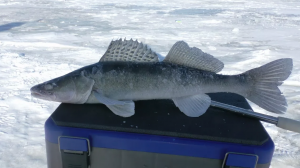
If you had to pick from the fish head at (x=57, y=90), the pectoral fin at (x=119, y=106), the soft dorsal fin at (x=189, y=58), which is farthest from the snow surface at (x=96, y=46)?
the soft dorsal fin at (x=189, y=58)

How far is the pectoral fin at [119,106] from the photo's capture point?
1.35m

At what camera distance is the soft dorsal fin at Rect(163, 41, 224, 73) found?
5.05ft

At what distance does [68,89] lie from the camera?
1.43 m

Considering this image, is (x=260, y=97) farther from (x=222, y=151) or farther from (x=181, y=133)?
(x=181, y=133)

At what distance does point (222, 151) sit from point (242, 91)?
44cm

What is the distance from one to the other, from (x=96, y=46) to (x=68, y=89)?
4.19m

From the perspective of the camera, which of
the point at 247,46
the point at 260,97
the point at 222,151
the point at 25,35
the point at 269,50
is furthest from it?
the point at 25,35

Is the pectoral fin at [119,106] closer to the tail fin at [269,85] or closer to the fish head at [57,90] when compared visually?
the fish head at [57,90]

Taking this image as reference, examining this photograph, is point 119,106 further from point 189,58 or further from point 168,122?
point 189,58

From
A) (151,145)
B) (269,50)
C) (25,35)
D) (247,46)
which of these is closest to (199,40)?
(247,46)

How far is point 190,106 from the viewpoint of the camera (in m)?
1.46

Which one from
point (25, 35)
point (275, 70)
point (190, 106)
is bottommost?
point (25, 35)

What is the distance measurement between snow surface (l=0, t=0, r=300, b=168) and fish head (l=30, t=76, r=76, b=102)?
0.80 m

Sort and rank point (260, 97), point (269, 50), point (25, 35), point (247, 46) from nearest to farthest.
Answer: point (260, 97)
point (269, 50)
point (247, 46)
point (25, 35)
